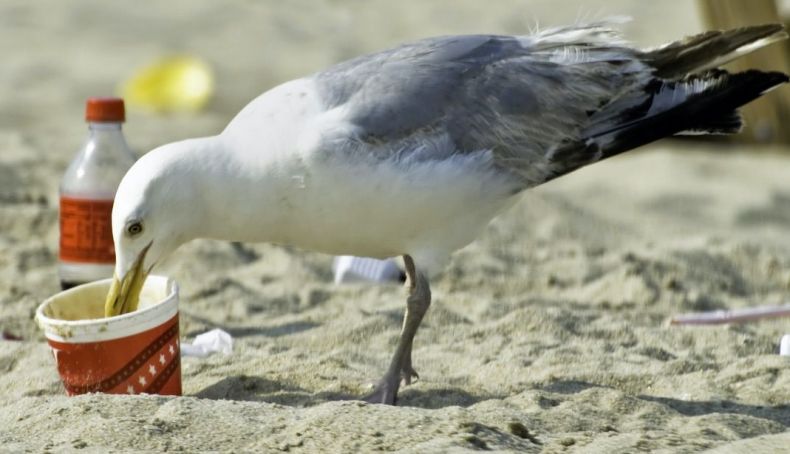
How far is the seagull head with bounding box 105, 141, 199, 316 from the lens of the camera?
131 inches

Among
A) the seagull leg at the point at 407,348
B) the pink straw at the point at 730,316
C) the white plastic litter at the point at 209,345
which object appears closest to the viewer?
the seagull leg at the point at 407,348

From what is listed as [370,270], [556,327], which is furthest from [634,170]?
[556,327]

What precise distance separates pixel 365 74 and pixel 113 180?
1.00 m

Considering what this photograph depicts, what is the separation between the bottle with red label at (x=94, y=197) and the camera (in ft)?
13.4

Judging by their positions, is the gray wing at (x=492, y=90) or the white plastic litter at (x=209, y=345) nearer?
the gray wing at (x=492, y=90)

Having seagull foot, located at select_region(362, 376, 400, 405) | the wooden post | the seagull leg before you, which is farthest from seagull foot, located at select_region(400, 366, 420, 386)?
the wooden post

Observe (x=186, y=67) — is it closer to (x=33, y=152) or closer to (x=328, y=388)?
(x=33, y=152)

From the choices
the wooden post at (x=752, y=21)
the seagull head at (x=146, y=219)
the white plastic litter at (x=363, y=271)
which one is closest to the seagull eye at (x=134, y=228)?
the seagull head at (x=146, y=219)

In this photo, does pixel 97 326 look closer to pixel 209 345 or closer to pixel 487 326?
pixel 209 345

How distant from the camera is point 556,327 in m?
4.14

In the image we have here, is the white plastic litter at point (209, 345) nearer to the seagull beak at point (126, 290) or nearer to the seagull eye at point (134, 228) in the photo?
the seagull beak at point (126, 290)

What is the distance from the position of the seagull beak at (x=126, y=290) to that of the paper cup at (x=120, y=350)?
2.7 inches

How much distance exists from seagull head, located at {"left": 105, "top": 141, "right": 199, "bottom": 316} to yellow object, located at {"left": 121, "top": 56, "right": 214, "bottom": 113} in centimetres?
468

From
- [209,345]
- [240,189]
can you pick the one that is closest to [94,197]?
[209,345]
